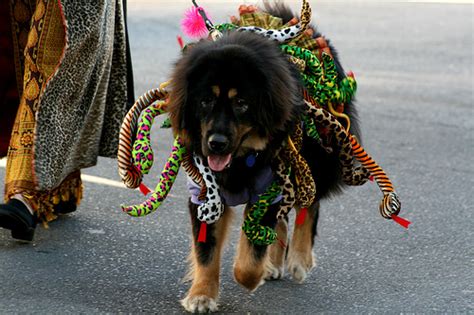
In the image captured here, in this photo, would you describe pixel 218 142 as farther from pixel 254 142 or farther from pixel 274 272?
pixel 274 272

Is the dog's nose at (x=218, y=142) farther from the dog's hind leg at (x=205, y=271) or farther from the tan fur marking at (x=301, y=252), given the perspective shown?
the tan fur marking at (x=301, y=252)

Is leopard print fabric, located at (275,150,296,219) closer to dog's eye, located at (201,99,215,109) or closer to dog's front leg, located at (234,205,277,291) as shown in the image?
dog's front leg, located at (234,205,277,291)

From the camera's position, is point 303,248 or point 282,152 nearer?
point 282,152

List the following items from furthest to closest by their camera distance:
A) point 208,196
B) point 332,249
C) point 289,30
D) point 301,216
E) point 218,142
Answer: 1. point 332,249
2. point 301,216
3. point 289,30
4. point 208,196
5. point 218,142

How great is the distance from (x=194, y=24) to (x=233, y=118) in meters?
0.74

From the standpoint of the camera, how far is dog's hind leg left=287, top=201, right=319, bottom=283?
4793mm

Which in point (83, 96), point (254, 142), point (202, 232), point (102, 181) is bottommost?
point (102, 181)

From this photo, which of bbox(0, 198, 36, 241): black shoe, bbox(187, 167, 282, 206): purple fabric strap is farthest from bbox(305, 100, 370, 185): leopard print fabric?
bbox(0, 198, 36, 241): black shoe

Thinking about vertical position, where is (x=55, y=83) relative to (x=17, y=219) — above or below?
above

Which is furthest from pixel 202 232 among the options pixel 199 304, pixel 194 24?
pixel 194 24

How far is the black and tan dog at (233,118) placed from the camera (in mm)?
3854

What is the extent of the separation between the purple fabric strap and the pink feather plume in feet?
2.15

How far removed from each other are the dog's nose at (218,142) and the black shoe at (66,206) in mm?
1840

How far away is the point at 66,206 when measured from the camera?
548cm
